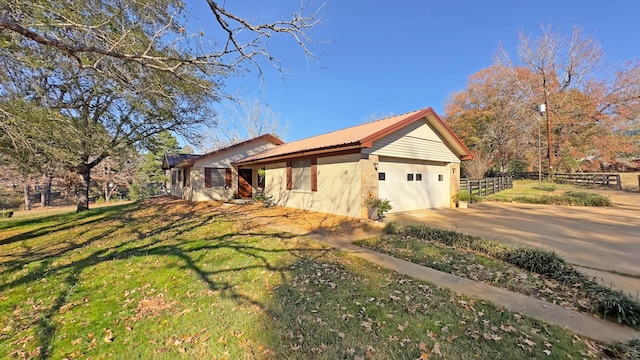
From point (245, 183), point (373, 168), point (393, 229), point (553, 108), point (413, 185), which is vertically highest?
point (553, 108)

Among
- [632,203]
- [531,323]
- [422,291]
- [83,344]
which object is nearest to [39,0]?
[83,344]

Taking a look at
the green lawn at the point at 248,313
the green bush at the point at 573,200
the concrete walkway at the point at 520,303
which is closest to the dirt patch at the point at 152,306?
the green lawn at the point at 248,313

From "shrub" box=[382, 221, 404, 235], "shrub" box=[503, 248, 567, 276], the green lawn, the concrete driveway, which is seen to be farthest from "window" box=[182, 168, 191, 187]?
"shrub" box=[503, 248, 567, 276]

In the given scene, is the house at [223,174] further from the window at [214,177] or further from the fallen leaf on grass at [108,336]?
the fallen leaf on grass at [108,336]

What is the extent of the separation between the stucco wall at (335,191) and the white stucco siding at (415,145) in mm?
1084

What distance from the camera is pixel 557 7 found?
1382cm

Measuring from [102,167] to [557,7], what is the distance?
41663mm

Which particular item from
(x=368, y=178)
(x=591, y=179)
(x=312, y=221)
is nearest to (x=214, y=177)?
(x=312, y=221)

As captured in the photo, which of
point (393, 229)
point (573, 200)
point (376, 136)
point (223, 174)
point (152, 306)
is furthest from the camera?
point (223, 174)

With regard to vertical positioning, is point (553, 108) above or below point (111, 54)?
above

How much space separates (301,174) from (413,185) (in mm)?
5264

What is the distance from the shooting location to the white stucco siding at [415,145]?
1047cm

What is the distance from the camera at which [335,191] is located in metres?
10.9

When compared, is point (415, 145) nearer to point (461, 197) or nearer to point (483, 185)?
point (461, 197)
